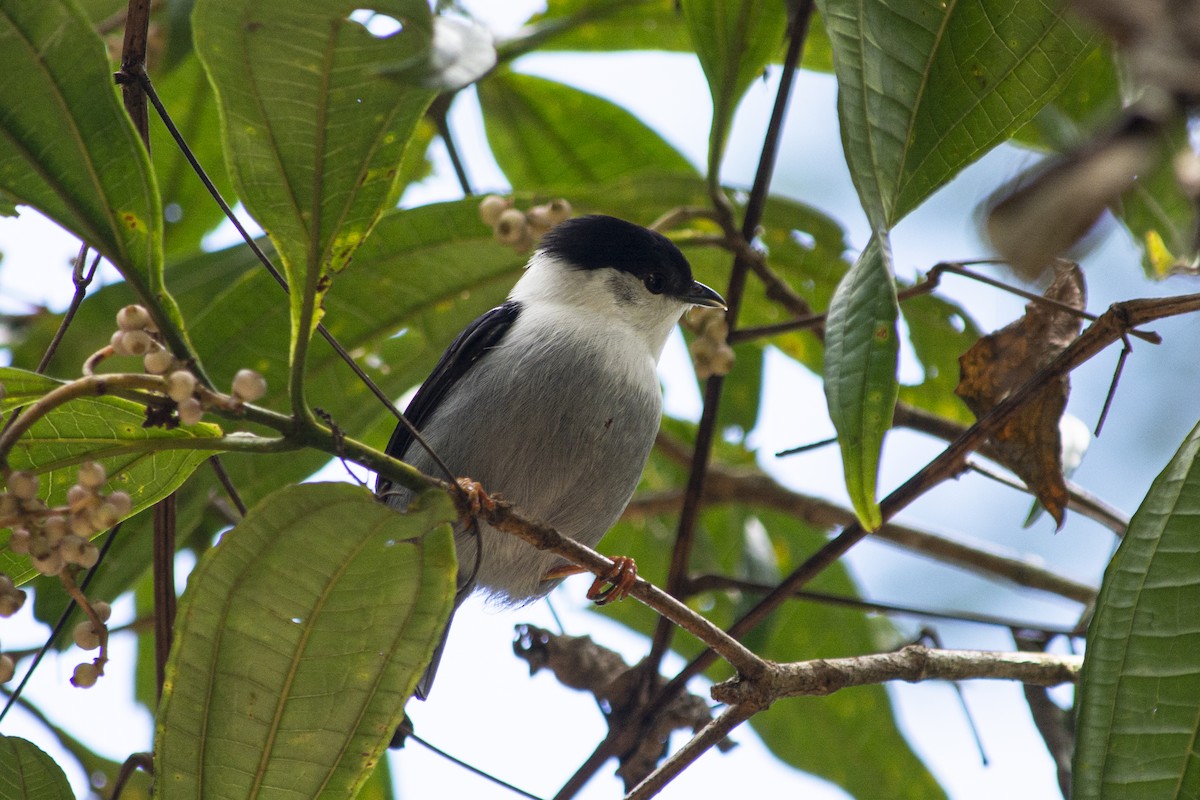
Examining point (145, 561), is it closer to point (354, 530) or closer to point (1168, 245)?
point (354, 530)

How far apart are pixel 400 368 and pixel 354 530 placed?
179 cm

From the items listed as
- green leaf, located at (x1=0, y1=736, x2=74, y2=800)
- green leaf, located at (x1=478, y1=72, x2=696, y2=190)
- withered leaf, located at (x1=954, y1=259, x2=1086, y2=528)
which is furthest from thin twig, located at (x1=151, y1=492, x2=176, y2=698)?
green leaf, located at (x1=478, y1=72, x2=696, y2=190)

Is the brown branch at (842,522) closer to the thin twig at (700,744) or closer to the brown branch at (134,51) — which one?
the thin twig at (700,744)

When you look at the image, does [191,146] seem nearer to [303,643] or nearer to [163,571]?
[163,571]

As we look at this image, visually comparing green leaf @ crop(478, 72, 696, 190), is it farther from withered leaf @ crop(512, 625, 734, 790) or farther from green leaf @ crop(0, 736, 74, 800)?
green leaf @ crop(0, 736, 74, 800)

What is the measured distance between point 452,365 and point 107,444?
1.57 meters

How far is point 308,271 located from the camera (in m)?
1.56

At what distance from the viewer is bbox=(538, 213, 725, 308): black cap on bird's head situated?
3.58 metres

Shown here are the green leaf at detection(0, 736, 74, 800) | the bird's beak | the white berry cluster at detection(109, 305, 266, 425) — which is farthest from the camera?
the bird's beak

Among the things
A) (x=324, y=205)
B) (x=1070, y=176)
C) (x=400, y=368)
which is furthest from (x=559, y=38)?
(x=1070, y=176)

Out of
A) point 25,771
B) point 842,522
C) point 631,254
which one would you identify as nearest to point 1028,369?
point 842,522

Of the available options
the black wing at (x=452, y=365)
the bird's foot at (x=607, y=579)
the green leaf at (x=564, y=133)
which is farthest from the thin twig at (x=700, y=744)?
the green leaf at (x=564, y=133)

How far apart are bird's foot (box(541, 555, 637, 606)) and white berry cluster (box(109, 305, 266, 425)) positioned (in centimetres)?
91

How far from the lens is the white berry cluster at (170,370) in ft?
4.53
